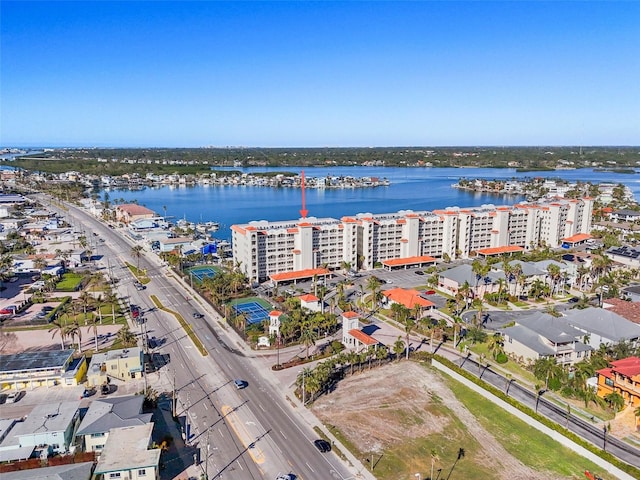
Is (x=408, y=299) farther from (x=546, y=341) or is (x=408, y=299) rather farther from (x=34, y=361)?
(x=34, y=361)

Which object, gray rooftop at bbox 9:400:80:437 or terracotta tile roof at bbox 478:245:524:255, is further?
terracotta tile roof at bbox 478:245:524:255

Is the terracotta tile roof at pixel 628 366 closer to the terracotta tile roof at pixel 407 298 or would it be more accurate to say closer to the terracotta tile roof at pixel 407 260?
the terracotta tile roof at pixel 407 298

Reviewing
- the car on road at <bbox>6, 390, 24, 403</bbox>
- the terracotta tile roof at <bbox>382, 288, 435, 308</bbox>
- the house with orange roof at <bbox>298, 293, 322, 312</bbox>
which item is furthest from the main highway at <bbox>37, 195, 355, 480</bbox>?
the terracotta tile roof at <bbox>382, 288, 435, 308</bbox>

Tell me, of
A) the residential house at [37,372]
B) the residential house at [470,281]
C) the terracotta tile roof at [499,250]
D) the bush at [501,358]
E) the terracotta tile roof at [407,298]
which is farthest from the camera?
the terracotta tile roof at [499,250]

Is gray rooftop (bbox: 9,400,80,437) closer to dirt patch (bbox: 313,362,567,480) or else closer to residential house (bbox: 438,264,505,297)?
dirt patch (bbox: 313,362,567,480)

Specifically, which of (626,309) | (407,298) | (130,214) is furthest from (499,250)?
(130,214)

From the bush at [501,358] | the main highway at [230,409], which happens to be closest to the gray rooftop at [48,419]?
the main highway at [230,409]
